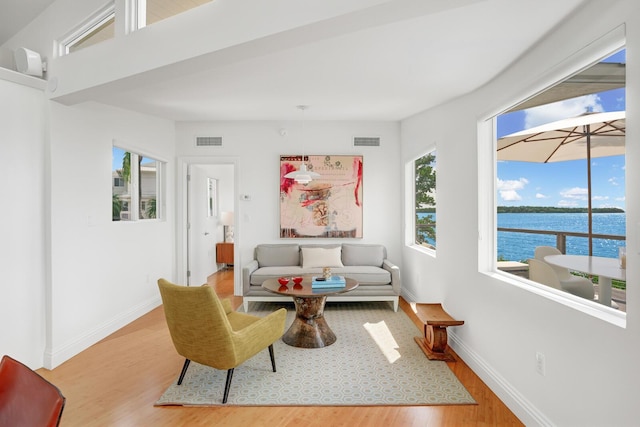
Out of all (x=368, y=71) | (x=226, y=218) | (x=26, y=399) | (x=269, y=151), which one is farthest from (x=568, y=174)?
(x=226, y=218)

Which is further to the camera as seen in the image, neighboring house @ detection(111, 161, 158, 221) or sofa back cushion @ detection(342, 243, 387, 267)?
sofa back cushion @ detection(342, 243, 387, 267)

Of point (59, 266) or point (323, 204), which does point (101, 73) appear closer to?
point (59, 266)

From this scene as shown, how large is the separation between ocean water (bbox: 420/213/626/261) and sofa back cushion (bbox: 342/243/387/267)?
228 centimetres

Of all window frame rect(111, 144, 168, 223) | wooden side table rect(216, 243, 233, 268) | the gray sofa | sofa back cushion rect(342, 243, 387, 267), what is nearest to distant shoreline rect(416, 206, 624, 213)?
the gray sofa

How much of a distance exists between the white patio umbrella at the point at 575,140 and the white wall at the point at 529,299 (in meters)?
0.21

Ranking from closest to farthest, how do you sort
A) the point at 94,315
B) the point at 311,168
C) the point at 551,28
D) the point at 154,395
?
the point at 551,28 → the point at 154,395 → the point at 94,315 → the point at 311,168

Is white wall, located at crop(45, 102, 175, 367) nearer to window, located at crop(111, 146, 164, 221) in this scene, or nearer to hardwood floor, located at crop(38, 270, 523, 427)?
window, located at crop(111, 146, 164, 221)

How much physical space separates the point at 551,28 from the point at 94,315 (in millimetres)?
4538

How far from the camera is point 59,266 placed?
309cm

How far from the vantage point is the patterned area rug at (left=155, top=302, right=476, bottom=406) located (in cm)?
246

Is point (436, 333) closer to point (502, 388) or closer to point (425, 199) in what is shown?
point (502, 388)

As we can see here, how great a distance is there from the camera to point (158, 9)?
8.37 feet

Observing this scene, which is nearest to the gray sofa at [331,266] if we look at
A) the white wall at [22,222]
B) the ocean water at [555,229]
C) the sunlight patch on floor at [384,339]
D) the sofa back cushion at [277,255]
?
the sofa back cushion at [277,255]

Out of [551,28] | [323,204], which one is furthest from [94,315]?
[551,28]
